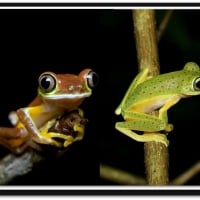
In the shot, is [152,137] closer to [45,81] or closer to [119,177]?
[119,177]

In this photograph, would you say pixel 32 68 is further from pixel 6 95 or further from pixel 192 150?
pixel 192 150

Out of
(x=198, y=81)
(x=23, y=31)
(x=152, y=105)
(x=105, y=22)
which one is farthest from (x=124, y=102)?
(x=23, y=31)

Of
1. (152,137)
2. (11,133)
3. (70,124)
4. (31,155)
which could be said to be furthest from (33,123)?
(152,137)

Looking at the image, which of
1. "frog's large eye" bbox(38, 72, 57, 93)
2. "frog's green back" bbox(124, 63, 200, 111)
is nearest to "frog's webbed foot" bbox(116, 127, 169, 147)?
"frog's green back" bbox(124, 63, 200, 111)

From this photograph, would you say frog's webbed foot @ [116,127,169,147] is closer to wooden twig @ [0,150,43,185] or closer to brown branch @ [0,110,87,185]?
brown branch @ [0,110,87,185]

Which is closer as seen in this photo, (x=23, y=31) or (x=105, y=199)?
(x=105, y=199)

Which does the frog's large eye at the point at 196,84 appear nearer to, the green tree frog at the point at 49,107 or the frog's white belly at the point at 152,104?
the frog's white belly at the point at 152,104
